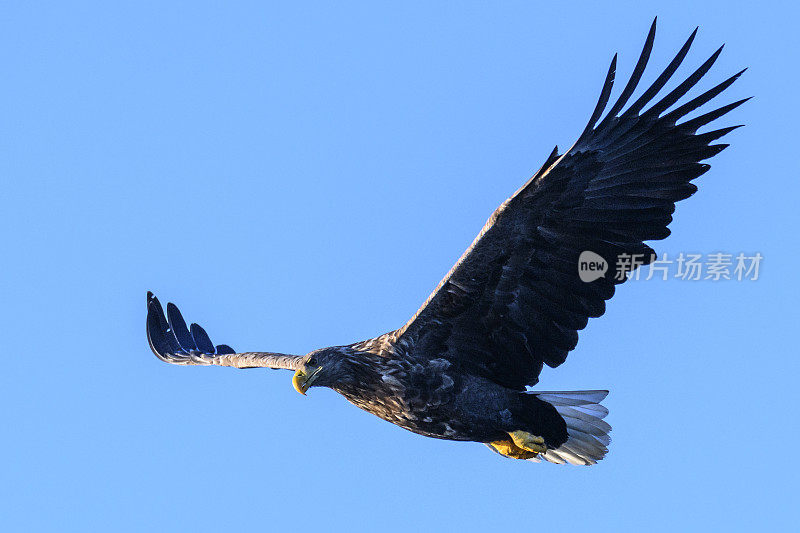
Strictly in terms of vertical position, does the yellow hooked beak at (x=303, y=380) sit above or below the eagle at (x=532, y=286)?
below

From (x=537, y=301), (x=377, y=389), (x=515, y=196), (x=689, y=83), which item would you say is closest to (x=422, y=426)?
(x=377, y=389)

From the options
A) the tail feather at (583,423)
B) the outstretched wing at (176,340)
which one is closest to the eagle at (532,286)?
the tail feather at (583,423)

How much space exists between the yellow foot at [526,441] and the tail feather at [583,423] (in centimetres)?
50

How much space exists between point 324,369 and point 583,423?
86.9 inches

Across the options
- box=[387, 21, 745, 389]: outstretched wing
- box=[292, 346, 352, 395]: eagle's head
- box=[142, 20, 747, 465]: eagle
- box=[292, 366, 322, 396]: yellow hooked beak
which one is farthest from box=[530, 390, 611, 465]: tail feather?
box=[292, 366, 322, 396]: yellow hooked beak

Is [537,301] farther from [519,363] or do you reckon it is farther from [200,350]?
[200,350]

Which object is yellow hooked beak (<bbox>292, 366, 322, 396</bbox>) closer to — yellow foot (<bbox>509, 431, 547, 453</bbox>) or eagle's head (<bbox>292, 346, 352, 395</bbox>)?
eagle's head (<bbox>292, 346, 352, 395</bbox>)

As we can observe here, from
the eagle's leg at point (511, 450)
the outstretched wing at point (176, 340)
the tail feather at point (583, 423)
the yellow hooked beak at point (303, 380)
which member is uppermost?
the outstretched wing at point (176, 340)

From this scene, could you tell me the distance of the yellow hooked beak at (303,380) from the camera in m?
8.37

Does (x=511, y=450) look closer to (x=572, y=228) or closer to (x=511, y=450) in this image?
(x=511, y=450)

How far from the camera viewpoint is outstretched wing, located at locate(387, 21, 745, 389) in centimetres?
815

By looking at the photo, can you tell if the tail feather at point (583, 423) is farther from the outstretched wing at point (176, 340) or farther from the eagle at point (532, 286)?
the outstretched wing at point (176, 340)

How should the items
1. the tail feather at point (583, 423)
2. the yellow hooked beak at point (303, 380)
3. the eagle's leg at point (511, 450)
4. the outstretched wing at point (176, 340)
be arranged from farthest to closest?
the outstretched wing at point (176, 340) → the tail feather at point (583, 423) → the eagle's leg at point (511, 450) → the yellow hooked beak at point (303, 380)

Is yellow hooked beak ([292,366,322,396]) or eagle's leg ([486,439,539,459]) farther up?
eagle's leg ([486,439,539,459])
